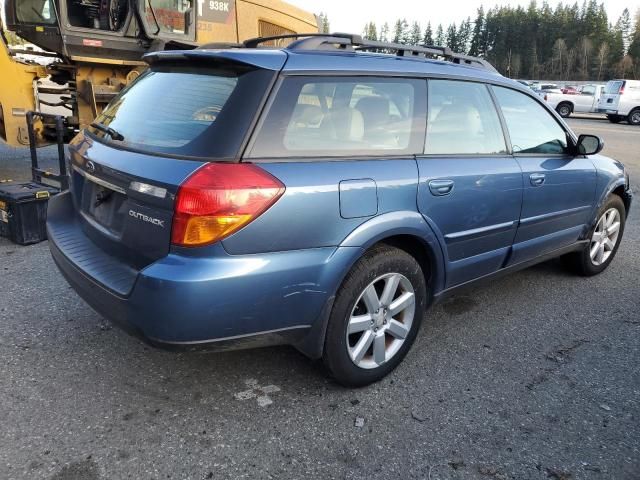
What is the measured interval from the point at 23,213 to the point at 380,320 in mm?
3595

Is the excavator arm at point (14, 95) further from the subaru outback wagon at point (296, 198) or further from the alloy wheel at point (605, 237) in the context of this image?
the alloy wheel at point (605, 237)

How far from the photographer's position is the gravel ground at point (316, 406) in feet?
7.42

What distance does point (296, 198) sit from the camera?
229cm

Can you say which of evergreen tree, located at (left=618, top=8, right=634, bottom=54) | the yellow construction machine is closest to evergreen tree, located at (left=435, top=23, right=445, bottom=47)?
evergreen tree, located at (left=618, top=8, right=634, bottom=54)

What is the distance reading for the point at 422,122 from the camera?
2959mm

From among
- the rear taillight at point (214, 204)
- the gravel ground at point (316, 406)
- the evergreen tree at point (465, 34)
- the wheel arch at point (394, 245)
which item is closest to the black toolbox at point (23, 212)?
the gravel ground at point (316, 406)

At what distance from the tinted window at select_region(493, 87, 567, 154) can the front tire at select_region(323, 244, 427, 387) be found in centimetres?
134

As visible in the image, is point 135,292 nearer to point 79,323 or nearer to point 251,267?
point 251,267

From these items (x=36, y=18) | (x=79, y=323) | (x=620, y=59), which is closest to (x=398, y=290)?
(x=79, y=323)

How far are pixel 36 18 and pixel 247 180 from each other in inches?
250

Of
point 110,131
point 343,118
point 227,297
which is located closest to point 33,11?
point 110,131

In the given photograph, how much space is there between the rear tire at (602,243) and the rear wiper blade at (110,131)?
3.72 metres

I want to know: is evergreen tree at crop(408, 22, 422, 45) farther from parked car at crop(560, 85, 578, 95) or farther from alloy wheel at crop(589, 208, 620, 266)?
alloy wheel at crop(589, 208, 620, 266)

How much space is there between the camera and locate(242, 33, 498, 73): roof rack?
277 cm
